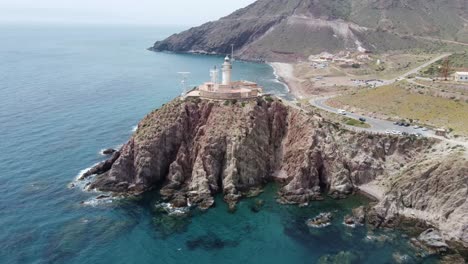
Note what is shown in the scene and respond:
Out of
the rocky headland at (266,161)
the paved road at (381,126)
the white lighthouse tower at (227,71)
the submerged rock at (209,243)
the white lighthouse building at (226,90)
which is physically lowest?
the submerged rock at (209,243)

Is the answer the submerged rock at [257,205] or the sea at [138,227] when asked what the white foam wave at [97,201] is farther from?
the submerged rock at [257,205]

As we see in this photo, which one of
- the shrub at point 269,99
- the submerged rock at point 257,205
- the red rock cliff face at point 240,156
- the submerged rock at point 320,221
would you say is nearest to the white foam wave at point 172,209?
the red rock cliff face at point 240,156

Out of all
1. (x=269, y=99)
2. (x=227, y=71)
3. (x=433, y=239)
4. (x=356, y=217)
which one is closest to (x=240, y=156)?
(x=269, y=99)

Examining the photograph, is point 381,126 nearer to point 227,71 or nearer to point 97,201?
point 227,71

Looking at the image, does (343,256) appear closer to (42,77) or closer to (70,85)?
(70,85)

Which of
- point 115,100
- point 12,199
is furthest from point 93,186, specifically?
point 115,100

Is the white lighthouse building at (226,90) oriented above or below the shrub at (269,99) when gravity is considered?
above
